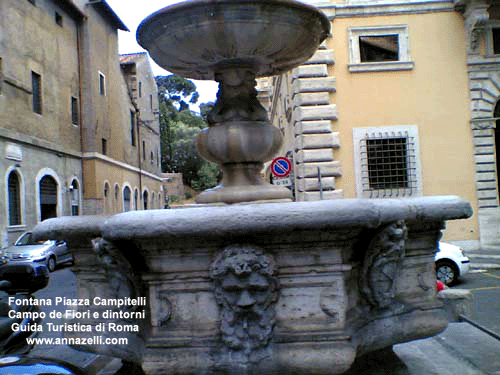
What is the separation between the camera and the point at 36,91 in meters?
22.0

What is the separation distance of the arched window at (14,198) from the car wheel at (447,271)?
14.6 m

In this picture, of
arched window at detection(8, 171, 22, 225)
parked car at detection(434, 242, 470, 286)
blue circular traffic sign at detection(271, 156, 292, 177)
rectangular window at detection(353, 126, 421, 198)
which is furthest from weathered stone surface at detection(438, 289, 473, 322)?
arched window at detection(8, 171, 22, 225)

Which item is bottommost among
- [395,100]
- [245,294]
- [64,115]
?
[245,294]

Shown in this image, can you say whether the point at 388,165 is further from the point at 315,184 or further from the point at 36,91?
the point at 36,91

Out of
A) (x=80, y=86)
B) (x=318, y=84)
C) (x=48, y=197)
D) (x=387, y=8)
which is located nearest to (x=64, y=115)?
(x=80, y=86)

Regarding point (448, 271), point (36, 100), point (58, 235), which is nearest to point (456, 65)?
point (448, 271)

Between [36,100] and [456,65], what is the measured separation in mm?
15955

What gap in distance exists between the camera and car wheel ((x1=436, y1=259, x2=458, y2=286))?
411 inches

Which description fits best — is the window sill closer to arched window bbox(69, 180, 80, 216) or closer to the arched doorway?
the arched doorway

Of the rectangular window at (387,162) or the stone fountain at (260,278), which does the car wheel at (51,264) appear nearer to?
the rectangular window at (387,162)

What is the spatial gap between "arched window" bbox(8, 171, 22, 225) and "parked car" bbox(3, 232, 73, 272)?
9.94ft

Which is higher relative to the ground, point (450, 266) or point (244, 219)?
point (244, 219)

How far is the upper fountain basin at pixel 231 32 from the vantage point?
3871mm

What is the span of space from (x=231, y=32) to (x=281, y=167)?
941 cm
